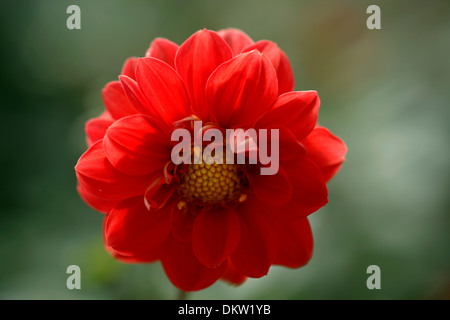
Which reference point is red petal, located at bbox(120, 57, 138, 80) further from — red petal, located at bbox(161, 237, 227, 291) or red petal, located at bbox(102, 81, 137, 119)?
red petal, located at bbox(161, 237, 227, 291)

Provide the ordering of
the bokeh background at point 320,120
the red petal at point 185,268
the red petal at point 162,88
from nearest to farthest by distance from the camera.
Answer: the red petal at point 162,88, the red petal at point 185,268, the bokeh background at point 320,120

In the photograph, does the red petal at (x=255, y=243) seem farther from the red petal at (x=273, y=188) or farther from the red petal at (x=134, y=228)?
the red petal at (x=134, y=228)

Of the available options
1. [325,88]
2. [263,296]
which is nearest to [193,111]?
[263,296]

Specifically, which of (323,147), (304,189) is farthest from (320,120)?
(304,189)

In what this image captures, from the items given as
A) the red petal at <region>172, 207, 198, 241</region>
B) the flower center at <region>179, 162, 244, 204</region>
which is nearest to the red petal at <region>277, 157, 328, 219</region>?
the flower center at <region>179, 162, 244, 204</region>

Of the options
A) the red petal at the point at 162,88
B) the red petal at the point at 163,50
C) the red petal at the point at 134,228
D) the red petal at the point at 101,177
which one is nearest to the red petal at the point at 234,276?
the red petal at the point at 134,228

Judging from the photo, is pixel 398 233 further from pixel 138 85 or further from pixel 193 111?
pixel 138 85
